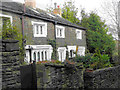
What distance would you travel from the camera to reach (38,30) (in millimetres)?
13953

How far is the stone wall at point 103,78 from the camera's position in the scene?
952cm

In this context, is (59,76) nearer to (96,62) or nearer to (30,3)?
(96,62)

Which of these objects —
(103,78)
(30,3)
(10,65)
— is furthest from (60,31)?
(10,65)

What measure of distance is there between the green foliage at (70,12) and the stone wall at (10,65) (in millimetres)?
26915

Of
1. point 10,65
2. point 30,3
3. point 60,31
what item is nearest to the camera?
point 10,65

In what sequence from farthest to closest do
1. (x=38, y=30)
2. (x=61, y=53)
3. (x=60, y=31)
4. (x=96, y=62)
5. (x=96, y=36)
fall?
(x=96, y=36) → (x=60, y=31) → (x=61, y=53) → (x=38, y=30) → (x=96, y=62)

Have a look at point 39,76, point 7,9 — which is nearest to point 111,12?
point 7,9

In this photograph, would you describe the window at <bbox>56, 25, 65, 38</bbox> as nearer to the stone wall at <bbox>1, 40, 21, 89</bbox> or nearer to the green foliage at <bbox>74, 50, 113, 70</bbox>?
the green foliage at <bbox>74, 50, 113, 70</bbox>

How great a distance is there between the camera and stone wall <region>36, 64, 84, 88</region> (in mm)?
6189

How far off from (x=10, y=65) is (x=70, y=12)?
28.6 metres

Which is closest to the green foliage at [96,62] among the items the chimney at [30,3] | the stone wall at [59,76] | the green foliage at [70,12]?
the stone wall at [59,76]

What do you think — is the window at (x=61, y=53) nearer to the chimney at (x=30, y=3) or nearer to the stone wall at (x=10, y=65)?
the chimney at (x=30, y=3)

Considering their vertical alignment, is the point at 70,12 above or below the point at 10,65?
above

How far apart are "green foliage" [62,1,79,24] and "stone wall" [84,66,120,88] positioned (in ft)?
64.4
